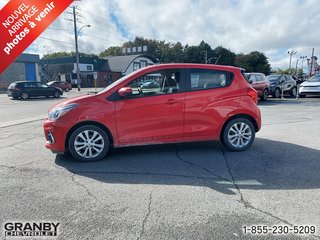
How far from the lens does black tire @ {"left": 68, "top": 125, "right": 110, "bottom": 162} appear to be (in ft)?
15.2

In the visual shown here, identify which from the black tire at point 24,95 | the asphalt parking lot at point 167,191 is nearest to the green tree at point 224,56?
the black tire at point 24,95

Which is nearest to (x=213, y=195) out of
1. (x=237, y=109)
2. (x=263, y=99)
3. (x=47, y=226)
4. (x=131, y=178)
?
(x=131, y=178)

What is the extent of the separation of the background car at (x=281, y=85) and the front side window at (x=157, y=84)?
14678mm

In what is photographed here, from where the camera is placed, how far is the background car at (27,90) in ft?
71.0

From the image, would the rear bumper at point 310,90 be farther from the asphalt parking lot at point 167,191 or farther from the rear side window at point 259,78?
the asphalt parking lot at point 167,191

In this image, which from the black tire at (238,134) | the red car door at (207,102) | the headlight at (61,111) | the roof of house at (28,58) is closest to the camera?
the headlight at (61,111)

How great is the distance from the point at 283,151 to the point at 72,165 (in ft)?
13.9

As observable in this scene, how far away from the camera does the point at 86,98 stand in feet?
15.1

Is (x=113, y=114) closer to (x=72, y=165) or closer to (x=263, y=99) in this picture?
(x=72, y=165)

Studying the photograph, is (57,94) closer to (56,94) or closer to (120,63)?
(56,94)

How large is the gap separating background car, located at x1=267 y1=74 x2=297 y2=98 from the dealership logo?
17621 millimetres

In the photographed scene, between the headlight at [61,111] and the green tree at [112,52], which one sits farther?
the green tree at [112,52]

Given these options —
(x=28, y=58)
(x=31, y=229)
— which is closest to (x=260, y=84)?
(x=31, y=229)

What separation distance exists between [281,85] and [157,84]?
15.6 meters
